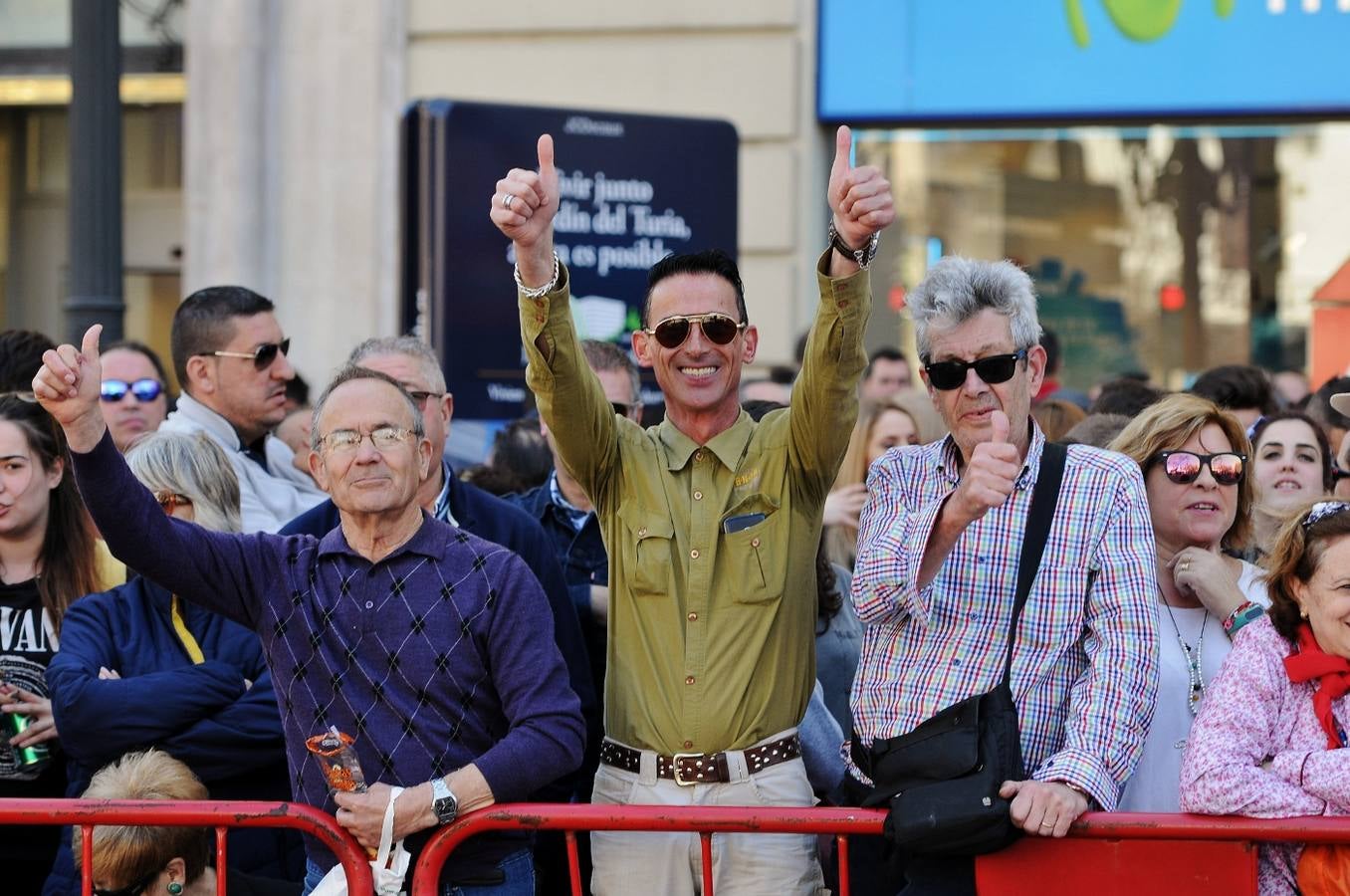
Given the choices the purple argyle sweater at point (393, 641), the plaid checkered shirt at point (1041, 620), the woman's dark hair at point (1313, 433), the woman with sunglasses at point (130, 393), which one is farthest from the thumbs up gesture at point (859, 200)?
the woman with sunglasses at point (130, 393)

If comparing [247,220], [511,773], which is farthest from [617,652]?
[247,220]

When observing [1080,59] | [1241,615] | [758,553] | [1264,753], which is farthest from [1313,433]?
[1080,59]

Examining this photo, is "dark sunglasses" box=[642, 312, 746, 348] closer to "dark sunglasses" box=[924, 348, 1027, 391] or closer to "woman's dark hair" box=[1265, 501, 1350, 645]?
"dark sunglasses" box=[924, 348, 1027, 391]

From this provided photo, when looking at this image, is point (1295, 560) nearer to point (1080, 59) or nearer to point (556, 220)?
point (556, 220)

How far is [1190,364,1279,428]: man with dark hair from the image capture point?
6.83m

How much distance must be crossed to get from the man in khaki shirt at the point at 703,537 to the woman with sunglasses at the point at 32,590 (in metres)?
1.61

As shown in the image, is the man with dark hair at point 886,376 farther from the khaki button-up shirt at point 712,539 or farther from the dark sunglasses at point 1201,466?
the khaki button-up shirt at point 712,539

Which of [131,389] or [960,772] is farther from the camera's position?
[131,389]

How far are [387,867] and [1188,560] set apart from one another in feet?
6.76

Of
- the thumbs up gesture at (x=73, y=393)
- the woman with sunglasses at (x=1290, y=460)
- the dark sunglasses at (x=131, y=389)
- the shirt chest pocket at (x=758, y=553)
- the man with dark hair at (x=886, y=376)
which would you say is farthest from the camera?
the man with dark hair at (x=886, y=376)

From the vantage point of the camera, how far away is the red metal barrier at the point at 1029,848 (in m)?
3.70

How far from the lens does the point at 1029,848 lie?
3.71 meters

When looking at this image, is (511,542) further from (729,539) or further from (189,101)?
(189,101)

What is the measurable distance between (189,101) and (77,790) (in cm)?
706
